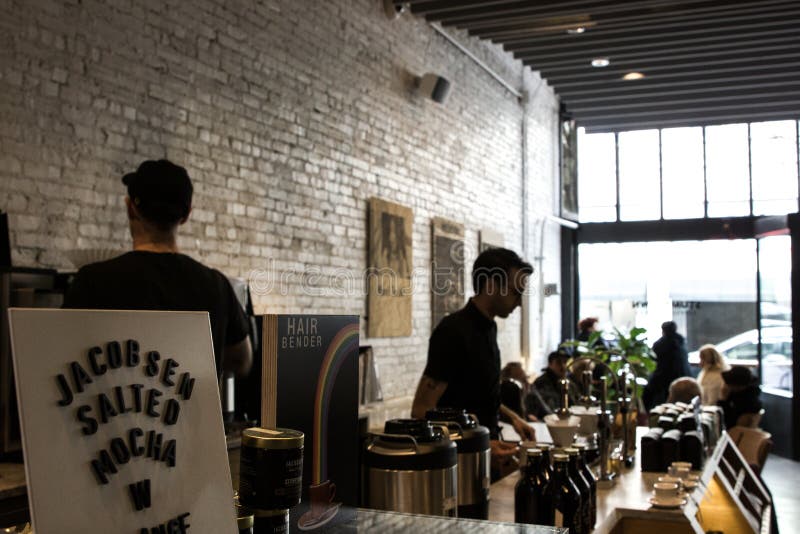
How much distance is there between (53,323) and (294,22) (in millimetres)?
5693

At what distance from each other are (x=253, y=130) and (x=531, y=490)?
3973mm

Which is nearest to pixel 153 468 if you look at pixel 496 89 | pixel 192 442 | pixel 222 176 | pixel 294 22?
pixel 192 442

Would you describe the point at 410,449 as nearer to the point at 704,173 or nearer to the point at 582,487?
the point at 582,487

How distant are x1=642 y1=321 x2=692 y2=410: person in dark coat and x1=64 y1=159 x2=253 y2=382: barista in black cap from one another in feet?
34.8

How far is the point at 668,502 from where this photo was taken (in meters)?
2.77

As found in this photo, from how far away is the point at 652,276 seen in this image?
47.5ft

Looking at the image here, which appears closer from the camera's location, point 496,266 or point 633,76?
point 496,266

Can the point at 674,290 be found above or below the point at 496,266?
above

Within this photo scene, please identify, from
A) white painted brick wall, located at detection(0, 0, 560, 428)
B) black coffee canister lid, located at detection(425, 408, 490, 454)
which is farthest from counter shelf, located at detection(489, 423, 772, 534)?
white painted brick wall, located at detection(0, 0, 560, 428)

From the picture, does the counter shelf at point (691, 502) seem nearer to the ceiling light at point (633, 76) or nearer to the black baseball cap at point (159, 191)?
the black baseball cap at point (159, 191)

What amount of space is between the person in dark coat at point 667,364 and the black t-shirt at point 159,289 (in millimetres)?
10620

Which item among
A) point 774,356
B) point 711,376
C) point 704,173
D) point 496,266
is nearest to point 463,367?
point 496,266

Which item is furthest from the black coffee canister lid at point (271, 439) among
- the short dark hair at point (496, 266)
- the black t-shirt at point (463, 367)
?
the short dark hair at point (496, 266)

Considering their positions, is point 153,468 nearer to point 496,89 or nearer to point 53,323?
point 53,323
